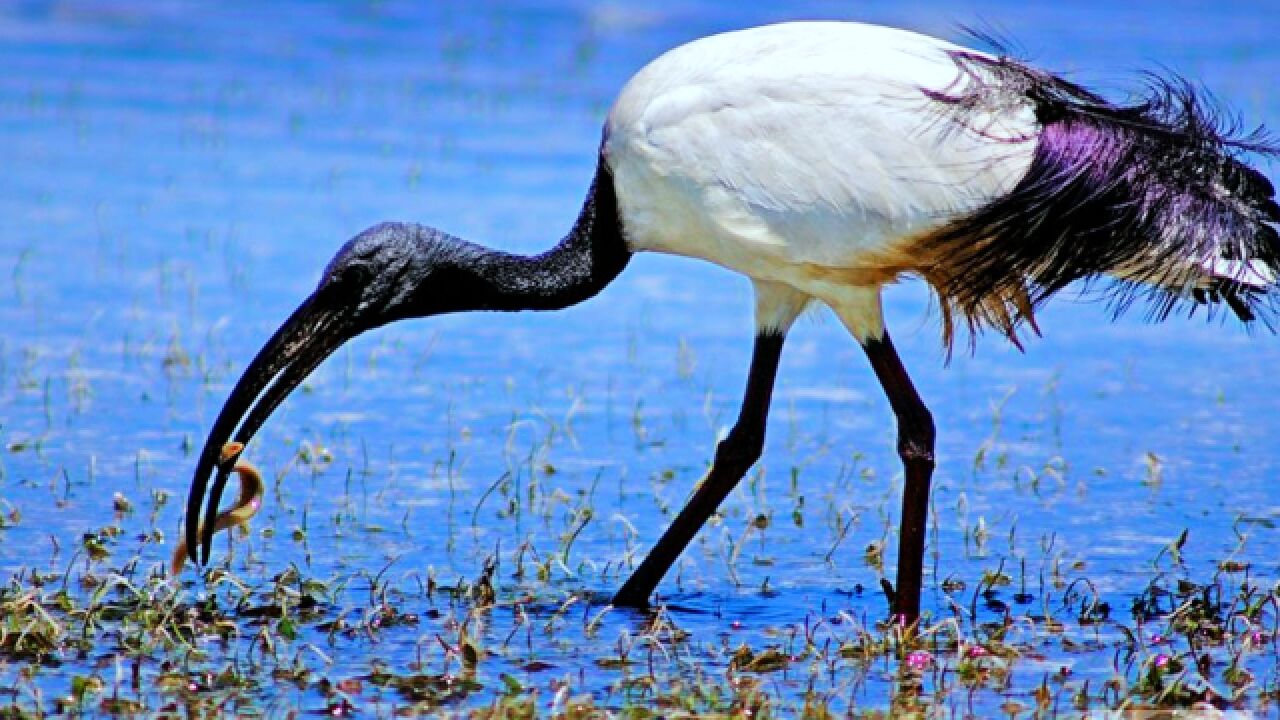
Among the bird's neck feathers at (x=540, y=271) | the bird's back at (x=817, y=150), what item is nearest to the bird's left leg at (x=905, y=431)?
the bird's back at (x=817, y=150)

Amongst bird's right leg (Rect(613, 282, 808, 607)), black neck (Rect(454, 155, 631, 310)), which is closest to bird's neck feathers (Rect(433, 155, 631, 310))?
black neck (Rect(454, 155, 631, 310))

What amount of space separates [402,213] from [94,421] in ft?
13.9

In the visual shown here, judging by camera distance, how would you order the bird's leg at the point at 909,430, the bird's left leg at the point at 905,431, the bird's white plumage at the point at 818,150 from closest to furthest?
the bird's white plumage at the point at 818,150
the bird's left leg at the point at 905,431
the bird's leg at the point at 909,430

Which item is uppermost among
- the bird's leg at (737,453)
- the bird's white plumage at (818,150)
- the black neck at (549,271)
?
the bird's white plumage at (818,150)

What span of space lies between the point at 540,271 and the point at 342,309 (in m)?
0.66

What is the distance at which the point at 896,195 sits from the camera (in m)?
6.87

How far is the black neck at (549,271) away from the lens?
754cm

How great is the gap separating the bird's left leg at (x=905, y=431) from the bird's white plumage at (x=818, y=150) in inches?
2.5

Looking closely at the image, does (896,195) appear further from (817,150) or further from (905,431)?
(905,431)

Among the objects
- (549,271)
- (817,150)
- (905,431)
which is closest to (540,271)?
(549,271)

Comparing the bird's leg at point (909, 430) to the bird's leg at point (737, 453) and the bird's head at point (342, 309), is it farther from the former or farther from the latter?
the bird's head at point (342, 309)

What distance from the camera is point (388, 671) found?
627 centimetres

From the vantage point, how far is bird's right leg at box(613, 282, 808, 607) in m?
7.39

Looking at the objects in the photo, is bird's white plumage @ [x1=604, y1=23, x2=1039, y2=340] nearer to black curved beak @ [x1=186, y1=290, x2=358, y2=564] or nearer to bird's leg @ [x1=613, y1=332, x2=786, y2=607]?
bird's leg @ [x1=613, y1=332, x2=786, y2=607]
